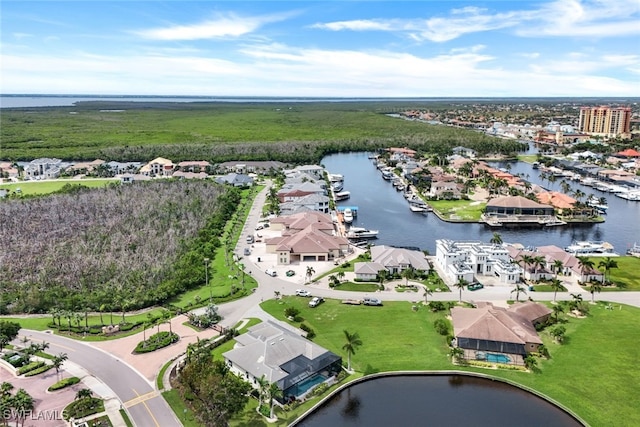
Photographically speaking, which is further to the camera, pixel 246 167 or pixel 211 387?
pixel 246 167

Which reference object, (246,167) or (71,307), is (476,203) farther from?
(71,307)

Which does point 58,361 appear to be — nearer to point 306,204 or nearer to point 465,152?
point 306,204

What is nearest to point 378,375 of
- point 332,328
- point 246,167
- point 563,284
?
point 332,328

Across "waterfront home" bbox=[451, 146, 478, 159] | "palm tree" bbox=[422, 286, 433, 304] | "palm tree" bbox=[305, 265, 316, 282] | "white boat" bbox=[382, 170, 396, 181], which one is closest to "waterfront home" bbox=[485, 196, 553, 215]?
"white boat" bbox=[382, 170, 396, 181]

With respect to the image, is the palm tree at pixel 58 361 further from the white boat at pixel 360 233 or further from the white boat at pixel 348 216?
the white boat at pixel 348 216

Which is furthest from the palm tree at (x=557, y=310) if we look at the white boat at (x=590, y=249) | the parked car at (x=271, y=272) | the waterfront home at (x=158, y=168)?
the waterfront home at (x=158, y=168)

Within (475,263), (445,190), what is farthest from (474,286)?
(445,190)
